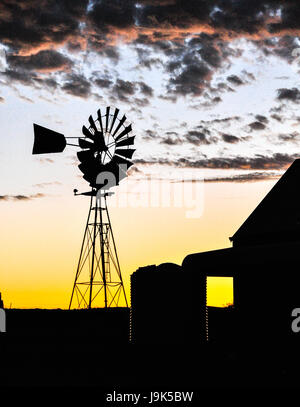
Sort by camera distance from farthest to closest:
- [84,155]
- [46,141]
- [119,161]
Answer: [119,161], [84,155], [46,141]

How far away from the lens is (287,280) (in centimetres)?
1728

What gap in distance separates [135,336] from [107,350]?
3.20 feet

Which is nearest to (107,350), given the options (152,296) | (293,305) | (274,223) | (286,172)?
(152,296)

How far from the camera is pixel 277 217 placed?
815 inches

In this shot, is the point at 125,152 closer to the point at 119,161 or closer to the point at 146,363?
the point at 119,161

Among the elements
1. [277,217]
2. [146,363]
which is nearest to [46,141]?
[277,217]

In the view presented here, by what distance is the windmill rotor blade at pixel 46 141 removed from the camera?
2373 centimetres

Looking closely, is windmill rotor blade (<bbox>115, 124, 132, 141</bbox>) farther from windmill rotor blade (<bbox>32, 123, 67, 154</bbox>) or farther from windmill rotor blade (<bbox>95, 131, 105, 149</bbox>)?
windmill rotor blade (<bbox>32, 123, 67, 154</bbox>)

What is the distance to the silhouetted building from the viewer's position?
14.6 metres

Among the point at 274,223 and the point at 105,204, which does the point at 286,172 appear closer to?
the point at 274,223

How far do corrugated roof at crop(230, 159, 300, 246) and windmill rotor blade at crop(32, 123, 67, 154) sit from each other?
27.5 ft

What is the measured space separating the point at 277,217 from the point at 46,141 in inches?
400

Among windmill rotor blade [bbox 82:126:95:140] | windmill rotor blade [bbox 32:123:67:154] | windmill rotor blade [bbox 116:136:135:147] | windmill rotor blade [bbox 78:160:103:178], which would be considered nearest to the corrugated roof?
windmill rotor blade [bbox 78:160:103:178]
